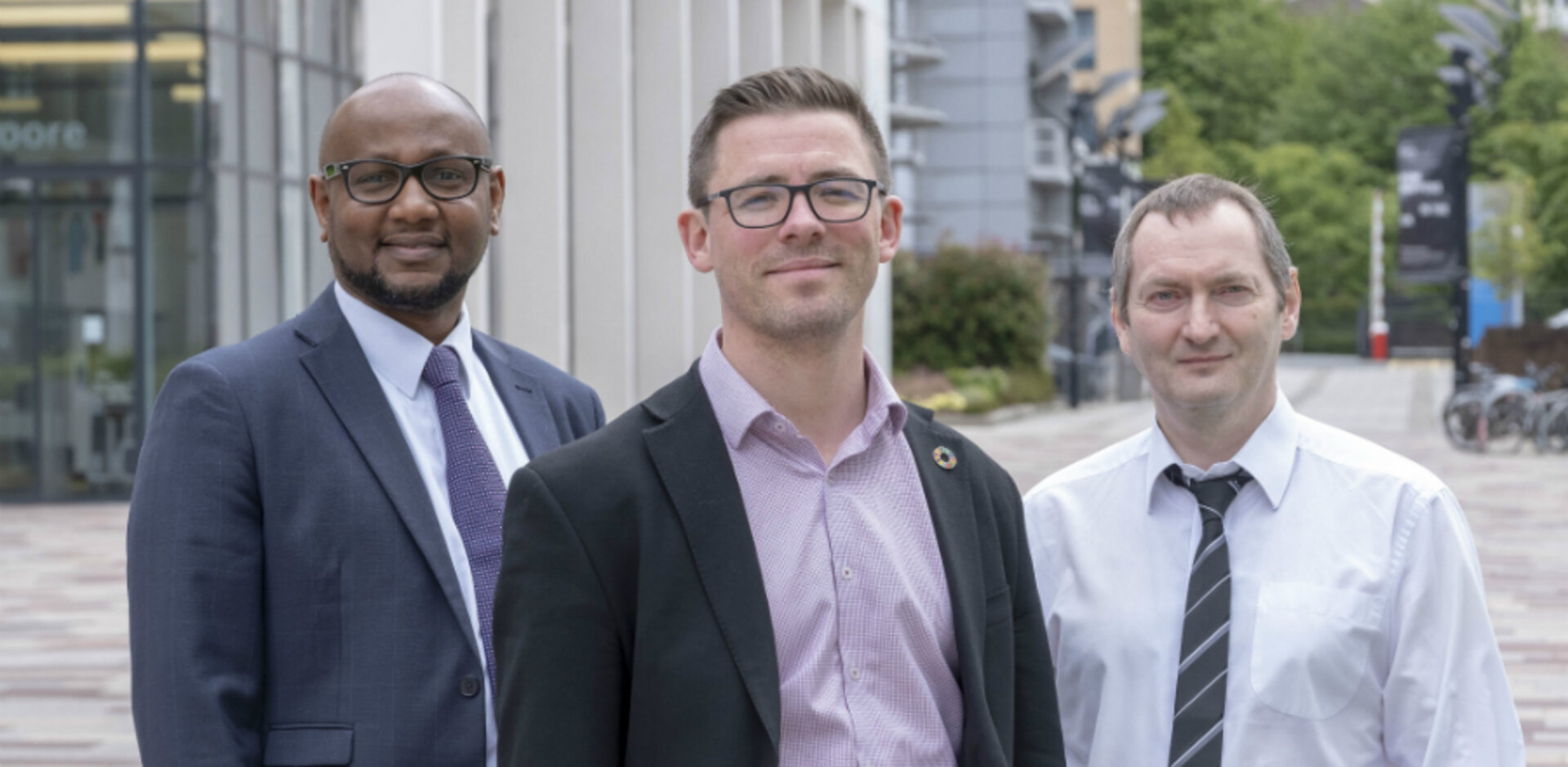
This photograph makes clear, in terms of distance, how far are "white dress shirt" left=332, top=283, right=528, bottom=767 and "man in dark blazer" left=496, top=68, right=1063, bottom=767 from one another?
0.56 m

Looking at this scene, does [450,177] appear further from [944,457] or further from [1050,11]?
[1050,11]

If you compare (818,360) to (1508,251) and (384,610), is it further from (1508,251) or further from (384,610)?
(1508,251)

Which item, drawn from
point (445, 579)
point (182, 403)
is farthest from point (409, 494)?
point (182, 403)

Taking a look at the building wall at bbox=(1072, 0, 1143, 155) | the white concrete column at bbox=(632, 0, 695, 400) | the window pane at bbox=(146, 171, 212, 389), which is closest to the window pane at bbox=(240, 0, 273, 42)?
the window pane at bbox=(146, 171, 212, 389)

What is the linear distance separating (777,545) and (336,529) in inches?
30.0

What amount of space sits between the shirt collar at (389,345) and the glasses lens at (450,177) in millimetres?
226

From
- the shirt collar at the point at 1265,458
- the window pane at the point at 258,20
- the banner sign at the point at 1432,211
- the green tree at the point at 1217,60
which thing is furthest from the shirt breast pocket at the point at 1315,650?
Result: the green tree at the point at 1217,60

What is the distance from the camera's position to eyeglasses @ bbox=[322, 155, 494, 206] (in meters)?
→ 2.79

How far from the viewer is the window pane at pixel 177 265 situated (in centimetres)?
1942

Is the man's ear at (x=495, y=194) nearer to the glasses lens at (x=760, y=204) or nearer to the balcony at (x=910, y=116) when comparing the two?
the glasses lens at (x=760, y=204)

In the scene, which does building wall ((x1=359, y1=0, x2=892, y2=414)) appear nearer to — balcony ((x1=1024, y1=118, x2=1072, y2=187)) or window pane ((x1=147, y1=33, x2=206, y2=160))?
window pane ((x1=147, y1=33, x2=206, y2=160))

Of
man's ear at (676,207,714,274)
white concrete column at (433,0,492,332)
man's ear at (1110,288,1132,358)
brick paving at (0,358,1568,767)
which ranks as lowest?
brick paving at (0,358,1568,767)

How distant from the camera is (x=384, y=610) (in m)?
2.56

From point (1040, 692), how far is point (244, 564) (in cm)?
116
